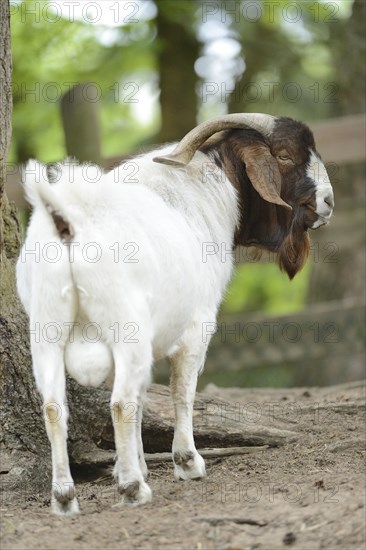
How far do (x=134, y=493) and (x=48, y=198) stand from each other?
1.59m

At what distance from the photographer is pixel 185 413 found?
213 inches

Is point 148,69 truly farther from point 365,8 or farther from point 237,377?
point 237,377

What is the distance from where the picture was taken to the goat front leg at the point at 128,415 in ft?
14.9

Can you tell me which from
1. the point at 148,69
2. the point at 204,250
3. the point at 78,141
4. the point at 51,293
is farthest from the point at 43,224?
the point at 148,69

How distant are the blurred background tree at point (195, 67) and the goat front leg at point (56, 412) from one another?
5978 mm

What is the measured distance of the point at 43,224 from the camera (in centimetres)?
467

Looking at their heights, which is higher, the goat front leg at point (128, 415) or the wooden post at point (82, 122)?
the wooden post at point (82, 122)

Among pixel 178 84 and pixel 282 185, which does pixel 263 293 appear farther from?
pixel 282 185

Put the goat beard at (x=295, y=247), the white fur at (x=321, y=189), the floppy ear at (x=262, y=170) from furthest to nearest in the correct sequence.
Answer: the goat beard at (x=295, y=247) < the white fur at (x=321, y=189) < the floppy ear at (x=262, y=170)

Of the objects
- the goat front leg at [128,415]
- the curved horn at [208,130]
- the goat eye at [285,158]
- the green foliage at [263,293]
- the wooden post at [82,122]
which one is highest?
the curved horn at [208,130]

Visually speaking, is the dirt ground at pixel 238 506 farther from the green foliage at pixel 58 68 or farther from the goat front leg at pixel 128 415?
the green foliage at pixel 58 68

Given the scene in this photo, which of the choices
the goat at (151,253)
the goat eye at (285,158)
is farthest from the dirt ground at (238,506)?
the goat eye at (285,158)

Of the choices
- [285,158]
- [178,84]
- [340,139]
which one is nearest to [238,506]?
[285,158]

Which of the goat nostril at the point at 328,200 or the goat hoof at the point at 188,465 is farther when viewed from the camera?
the goat nostril at the point at 328,200
